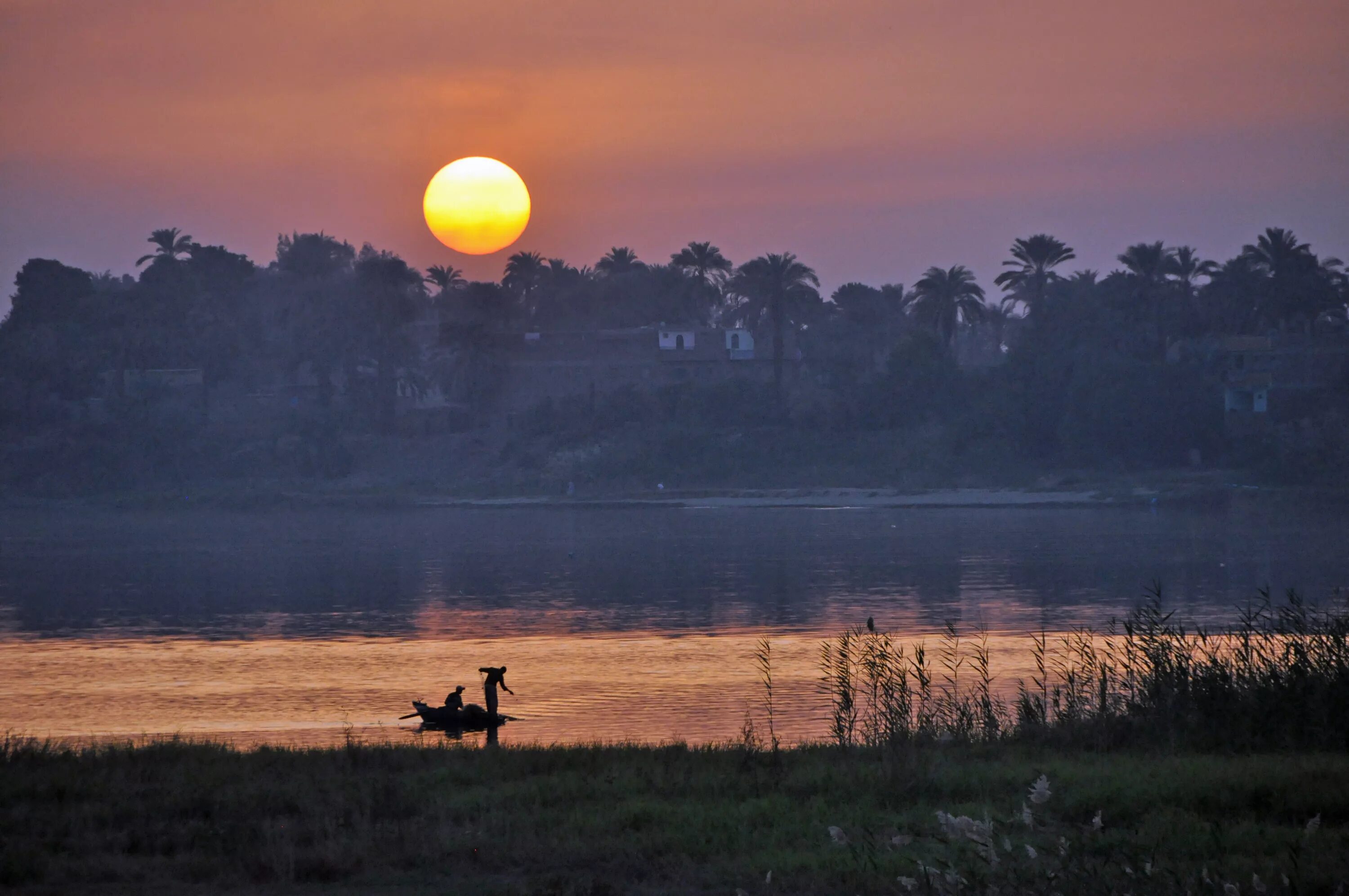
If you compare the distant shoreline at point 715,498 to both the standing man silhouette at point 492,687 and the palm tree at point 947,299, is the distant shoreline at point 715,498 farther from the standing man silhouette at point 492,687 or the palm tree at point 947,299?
the standing man silhouette at point 492,687

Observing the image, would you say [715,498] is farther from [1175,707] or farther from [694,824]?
[694,824]

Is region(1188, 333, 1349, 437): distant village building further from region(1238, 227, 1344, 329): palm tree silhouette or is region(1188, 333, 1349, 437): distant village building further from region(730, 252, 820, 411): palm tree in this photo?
region(730, 252, 820, 411): palm tree

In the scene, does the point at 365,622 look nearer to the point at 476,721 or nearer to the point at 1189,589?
the point at 476,721

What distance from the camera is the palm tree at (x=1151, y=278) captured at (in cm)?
10856

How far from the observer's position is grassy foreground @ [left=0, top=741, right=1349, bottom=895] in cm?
975

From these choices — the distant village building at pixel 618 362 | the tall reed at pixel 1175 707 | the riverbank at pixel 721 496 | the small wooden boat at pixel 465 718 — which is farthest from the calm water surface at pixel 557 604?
the distant village building at pixel 618 362

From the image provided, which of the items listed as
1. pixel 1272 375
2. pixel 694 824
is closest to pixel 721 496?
pixel 1272 375

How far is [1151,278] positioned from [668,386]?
1595 inches

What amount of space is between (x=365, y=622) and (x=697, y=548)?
27.7 metres

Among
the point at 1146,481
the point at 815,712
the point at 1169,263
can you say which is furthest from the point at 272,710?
the point at 1169,263

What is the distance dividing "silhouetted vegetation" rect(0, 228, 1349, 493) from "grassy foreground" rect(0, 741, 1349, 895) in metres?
86.0

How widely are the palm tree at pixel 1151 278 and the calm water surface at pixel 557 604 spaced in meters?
27.4

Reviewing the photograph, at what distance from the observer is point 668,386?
112625mm

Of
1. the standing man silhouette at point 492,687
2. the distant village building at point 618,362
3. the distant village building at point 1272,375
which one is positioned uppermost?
the distant village building at point 618,362
